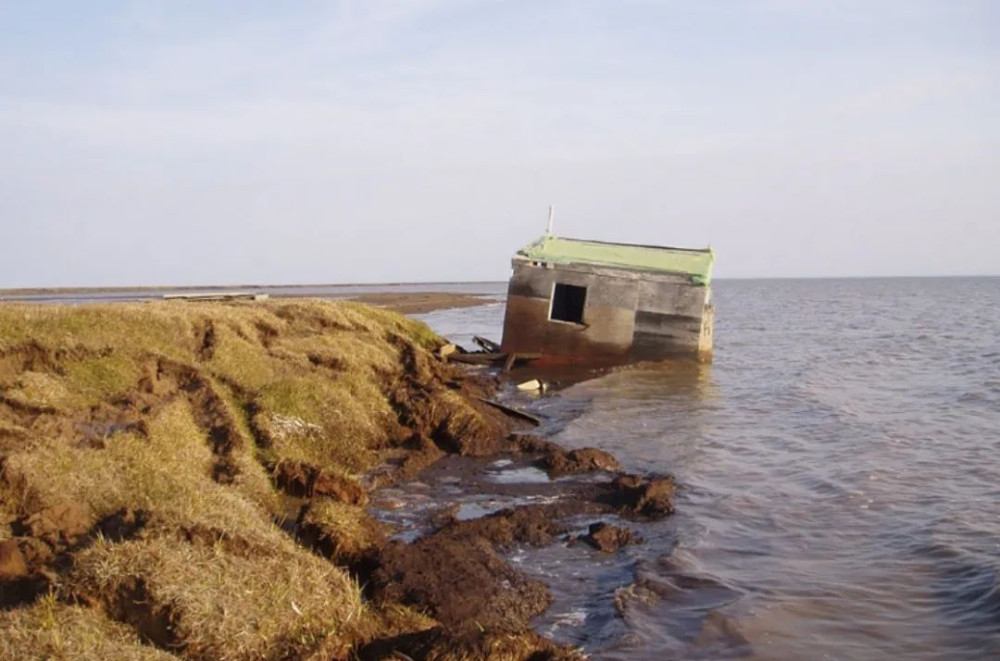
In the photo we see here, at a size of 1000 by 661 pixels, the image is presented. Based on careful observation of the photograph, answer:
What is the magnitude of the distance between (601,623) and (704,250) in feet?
70.7

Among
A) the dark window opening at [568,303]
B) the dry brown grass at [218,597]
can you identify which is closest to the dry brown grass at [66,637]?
the dry brown grass at [218,597]

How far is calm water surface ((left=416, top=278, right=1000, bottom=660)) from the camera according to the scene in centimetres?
792

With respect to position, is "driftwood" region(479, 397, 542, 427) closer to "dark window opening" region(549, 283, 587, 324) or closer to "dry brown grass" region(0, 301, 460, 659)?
"dry brown grass" region(0, 301, 460, 659)

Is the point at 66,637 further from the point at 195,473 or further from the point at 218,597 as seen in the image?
the point at 195,473

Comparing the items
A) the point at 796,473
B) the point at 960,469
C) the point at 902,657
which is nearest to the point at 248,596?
the point at 902,657

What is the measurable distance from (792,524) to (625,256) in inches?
685

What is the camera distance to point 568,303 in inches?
1148

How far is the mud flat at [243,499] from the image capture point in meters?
5.79

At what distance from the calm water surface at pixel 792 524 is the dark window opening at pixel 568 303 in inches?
168

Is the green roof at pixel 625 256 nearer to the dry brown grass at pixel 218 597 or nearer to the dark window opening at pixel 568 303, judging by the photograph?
the dark window opening at pixel 568 303

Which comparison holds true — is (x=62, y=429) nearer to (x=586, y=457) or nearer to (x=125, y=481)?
(x=125, y=481)

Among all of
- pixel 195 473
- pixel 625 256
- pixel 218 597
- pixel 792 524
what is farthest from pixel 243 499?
pixel 625 256

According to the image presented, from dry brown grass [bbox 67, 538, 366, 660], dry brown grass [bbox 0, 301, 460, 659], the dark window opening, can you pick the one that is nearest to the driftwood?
dry brown grass [bbox 0, 301, 460, 659]

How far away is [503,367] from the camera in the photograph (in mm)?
25969
